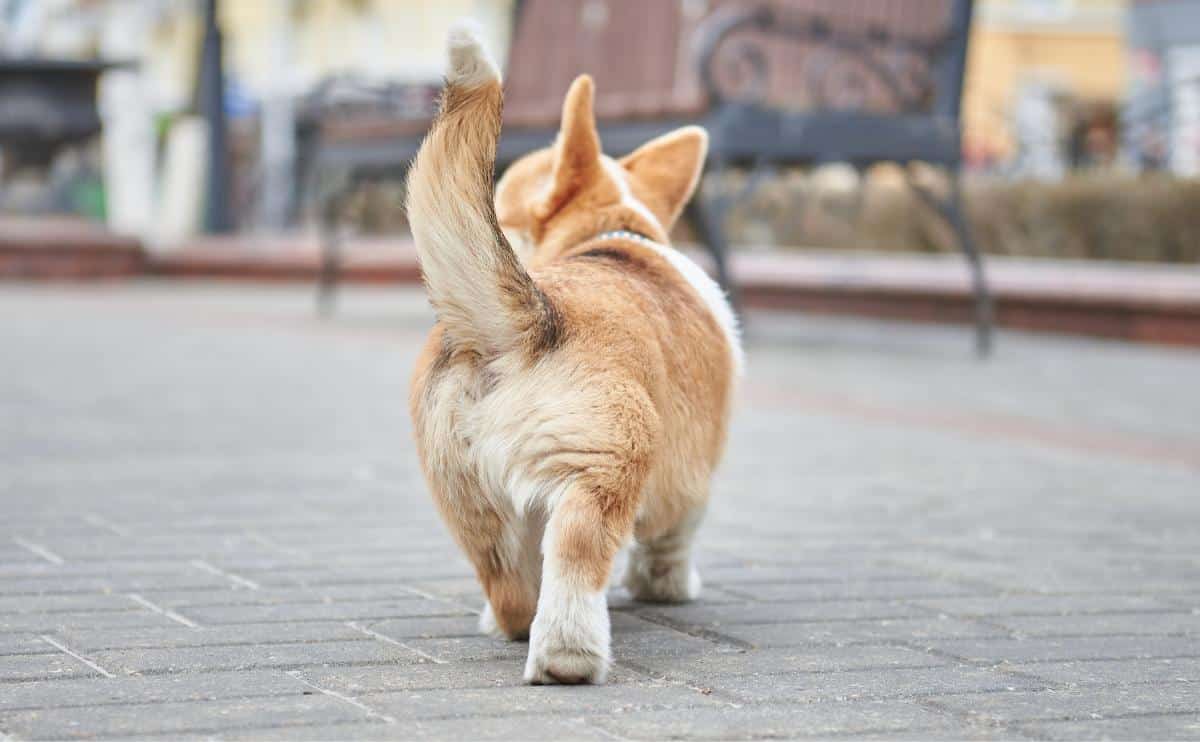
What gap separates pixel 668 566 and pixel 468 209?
3.71 ft

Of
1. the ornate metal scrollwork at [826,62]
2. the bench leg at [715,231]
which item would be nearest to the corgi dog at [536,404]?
the bench leg at [715,231]

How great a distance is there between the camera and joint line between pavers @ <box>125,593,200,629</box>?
3.75m

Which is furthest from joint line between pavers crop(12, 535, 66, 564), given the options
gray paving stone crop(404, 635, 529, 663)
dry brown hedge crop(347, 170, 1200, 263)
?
dry brown hedge crop(347, 170, 1200, 263)

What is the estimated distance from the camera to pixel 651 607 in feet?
13.5

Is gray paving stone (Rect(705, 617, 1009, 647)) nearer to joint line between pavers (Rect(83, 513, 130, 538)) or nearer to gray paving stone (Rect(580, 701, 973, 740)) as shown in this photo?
gray paving stone (Rect(580, 701, 973, 740))

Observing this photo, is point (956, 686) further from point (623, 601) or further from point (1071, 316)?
point (1071, 316)

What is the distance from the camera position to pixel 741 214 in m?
16.4

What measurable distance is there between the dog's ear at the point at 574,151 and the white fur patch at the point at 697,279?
86 mm

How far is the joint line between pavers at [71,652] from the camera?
3.30 m

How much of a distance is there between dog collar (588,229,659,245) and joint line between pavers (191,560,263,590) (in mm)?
1036

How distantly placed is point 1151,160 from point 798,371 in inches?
184

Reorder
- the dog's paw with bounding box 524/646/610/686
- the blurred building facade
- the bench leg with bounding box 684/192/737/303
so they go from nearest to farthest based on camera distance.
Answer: the dog's paw with bounding box 524/646/610/686 → the bench leg with bounding box 684/192/737/303 → the blurred building facade

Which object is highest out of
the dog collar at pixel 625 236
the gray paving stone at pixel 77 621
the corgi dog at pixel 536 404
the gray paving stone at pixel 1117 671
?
the dog collar at pixel 625 236

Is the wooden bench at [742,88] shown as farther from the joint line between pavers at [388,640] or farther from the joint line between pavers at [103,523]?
the joint line between pavers at [388,640]
